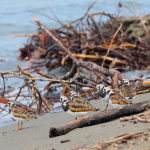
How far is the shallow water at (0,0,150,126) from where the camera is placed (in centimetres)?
1512

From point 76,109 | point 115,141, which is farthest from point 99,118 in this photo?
point 115,141

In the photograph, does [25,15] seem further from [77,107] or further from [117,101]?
[117,101]

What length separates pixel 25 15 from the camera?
23.4 m

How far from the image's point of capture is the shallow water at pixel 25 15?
49.6 ft

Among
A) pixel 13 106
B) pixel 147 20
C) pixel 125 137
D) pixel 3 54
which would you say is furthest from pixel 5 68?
pixel 125 137

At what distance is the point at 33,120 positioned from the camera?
4570 millimetres

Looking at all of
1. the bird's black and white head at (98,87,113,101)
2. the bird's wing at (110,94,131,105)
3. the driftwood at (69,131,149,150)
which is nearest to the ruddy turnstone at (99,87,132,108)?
the bird's wing at (110,94,131,105)

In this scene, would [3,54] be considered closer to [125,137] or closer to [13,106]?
[13,106]

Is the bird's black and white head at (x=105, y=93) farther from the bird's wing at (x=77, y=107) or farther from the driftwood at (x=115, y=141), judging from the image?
the driftwood at (x=115, y=141)

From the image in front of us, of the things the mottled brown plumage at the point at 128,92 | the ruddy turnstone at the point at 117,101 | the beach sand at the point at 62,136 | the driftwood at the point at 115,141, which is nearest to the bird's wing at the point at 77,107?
the ruddy turnstone at the point at 117,101

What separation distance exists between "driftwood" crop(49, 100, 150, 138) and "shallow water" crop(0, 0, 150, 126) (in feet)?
28.3

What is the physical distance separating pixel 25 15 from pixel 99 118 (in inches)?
856

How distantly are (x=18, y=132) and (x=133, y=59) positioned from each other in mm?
5414

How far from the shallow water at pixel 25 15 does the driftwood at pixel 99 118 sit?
8628 millimetres
